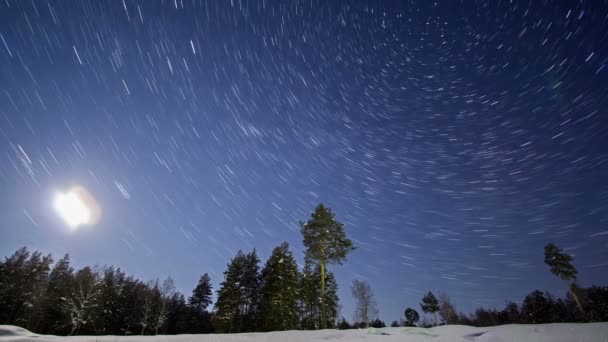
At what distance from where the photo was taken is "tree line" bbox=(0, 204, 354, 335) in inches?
1166

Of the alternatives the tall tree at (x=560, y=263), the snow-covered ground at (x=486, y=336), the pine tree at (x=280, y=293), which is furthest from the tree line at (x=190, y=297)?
the tall tree at (x=560, y=263)

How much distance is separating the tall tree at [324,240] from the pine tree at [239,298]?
17.1 m

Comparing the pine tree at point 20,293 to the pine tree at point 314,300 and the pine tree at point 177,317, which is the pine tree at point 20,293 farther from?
the pine tree at point 314,300

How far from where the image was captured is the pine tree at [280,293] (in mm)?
28656

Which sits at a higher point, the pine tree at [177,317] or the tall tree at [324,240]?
the tall tree at [324,240]

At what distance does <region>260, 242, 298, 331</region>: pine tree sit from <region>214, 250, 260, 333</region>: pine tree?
2.11m

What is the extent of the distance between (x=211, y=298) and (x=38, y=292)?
79.7 ft

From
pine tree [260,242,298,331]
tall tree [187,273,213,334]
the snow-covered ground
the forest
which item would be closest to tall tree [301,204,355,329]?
the forest

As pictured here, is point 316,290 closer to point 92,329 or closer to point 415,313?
point 92,329

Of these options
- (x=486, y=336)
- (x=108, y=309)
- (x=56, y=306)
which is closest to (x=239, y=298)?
(x=108, y=309)

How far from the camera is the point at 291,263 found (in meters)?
32.4

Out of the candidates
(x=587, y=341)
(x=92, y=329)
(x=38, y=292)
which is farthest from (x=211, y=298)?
(x=587, y=341)

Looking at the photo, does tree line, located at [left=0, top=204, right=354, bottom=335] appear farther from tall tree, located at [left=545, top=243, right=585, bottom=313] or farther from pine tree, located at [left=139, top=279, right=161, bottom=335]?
tall tree, located at [left=545, top=243, right=585, bottom=313]

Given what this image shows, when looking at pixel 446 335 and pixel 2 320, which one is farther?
pixel 2 320
